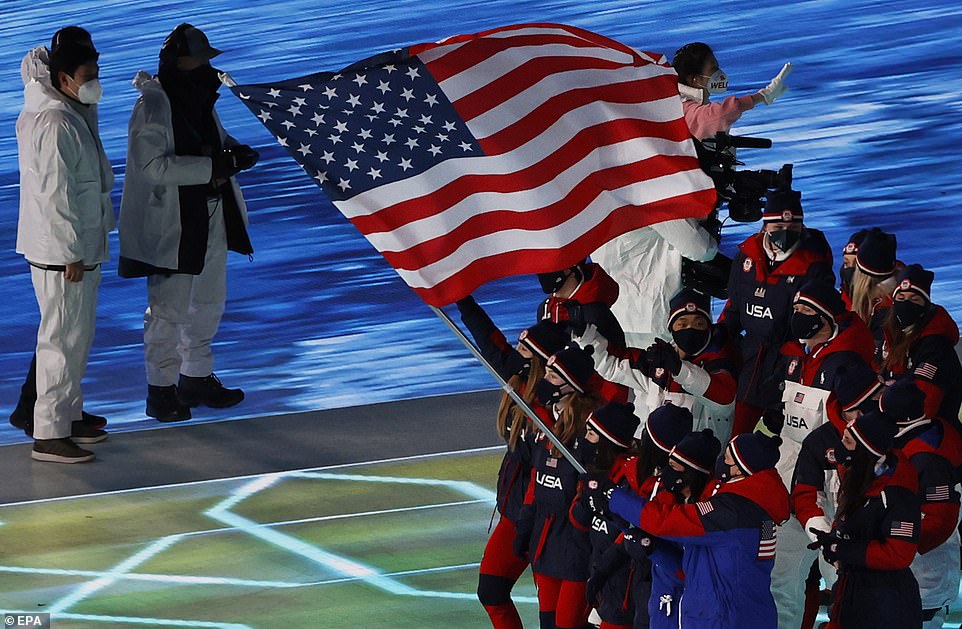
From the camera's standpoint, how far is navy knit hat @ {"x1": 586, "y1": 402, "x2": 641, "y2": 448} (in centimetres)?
738

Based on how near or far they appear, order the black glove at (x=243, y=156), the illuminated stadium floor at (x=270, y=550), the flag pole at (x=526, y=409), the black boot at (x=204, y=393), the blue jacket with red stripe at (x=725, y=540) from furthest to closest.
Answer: the black boot at (x=204, y=393)
the black glove at (x=243, y=156)
the illuminated stadium floor at (x=270, y=550)
the flag pole at (x=526, y=409)
the blue jacket with red stripe at (x=725, y=540)

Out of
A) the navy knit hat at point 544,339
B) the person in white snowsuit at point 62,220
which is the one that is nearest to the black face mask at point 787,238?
the navy knit hat at point 544,339

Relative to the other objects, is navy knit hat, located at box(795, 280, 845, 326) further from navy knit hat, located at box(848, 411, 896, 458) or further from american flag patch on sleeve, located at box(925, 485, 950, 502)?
navy knit hat, located at box(848, 411, 896, 458)

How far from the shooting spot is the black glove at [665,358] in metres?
8.17

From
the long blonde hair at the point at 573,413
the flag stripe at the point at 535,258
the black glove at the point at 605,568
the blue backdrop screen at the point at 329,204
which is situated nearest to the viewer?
the black glove at the point at 605,568

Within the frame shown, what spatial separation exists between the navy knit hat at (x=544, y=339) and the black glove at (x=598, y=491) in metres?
0.85

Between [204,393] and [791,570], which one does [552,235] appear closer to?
[791,570]

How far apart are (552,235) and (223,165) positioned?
4021mm

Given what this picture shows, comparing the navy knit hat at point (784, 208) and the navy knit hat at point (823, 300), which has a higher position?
the navy knit hat at point (784, 208)

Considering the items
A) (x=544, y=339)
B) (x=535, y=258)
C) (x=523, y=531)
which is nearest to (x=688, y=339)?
(x=544, y=339)

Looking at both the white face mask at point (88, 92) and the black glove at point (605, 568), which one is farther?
the white face mask at point (88, 92)

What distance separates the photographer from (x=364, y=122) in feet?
25.4

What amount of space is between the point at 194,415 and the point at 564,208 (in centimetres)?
470

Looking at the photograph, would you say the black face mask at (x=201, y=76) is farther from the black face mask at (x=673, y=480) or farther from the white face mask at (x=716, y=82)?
the black face mask at (x=673, y=480)
